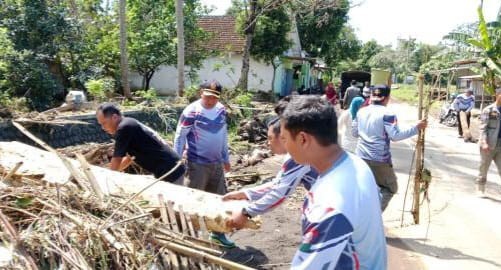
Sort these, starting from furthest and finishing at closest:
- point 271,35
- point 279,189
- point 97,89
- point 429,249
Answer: point 271,35 < point 97,89 < point 429,249 < point 279,189

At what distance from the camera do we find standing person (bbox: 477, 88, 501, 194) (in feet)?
25.1

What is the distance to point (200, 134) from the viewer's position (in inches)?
204

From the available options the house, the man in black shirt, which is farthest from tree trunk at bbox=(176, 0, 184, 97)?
the man in black shirt

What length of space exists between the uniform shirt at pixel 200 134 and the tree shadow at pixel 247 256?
995 mm

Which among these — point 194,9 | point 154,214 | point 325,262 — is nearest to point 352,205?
point 325,262

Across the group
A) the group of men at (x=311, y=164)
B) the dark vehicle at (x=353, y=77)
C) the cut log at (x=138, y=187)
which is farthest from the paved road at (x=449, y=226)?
the dark vehicle at (x=353, y=77)

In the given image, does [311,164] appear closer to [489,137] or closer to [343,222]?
[343,222]

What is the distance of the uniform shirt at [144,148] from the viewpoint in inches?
176

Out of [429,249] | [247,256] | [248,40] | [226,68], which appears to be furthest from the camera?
[226,68]

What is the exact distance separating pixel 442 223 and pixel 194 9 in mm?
17102

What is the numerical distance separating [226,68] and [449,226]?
20321 millimetres

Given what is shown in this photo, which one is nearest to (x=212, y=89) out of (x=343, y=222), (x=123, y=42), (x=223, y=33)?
(x=343, y=222)

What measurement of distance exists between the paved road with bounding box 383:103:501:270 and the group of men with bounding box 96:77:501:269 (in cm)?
65

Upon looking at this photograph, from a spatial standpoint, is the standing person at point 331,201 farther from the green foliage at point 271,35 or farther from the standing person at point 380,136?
the green foliage at point 271,35
